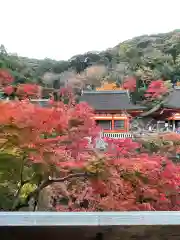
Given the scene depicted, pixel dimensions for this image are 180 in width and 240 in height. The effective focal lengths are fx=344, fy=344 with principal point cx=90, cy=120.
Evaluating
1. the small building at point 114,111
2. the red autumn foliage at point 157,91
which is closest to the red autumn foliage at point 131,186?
the small building at point 114,111

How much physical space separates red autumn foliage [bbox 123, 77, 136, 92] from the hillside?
3.72ft

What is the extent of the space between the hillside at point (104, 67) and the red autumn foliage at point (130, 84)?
1.14 meters

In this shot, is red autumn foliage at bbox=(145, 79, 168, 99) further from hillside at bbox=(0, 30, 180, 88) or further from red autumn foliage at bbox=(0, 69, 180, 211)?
red autumn foliage at bbox=(0, 69, 180, 211)

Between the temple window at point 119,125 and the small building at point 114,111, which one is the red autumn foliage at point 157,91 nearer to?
the small building at point 114,111

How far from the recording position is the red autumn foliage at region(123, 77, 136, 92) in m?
26.6

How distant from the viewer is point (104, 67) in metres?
32.3

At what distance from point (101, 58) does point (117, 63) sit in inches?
89.1

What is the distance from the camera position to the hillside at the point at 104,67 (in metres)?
28.4

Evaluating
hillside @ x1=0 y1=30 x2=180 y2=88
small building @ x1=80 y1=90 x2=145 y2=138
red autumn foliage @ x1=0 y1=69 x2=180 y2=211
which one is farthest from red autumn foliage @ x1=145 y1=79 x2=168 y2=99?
red autumn foliage @ x1=0 y1=69 x2=180 y2=211

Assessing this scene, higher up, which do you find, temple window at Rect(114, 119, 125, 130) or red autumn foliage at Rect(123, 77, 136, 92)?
red autumn foliage at Rect(123, 77, 136, 92)

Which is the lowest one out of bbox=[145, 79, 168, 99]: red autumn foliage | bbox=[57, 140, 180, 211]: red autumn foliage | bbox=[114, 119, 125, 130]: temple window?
bbox=[114, 119, 125, 130]: temple window

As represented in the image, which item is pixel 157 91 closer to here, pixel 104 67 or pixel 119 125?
pixel 119 125

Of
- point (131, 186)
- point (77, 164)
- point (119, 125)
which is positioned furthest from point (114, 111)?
point (77, 164)

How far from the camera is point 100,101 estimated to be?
17031 millimetres
